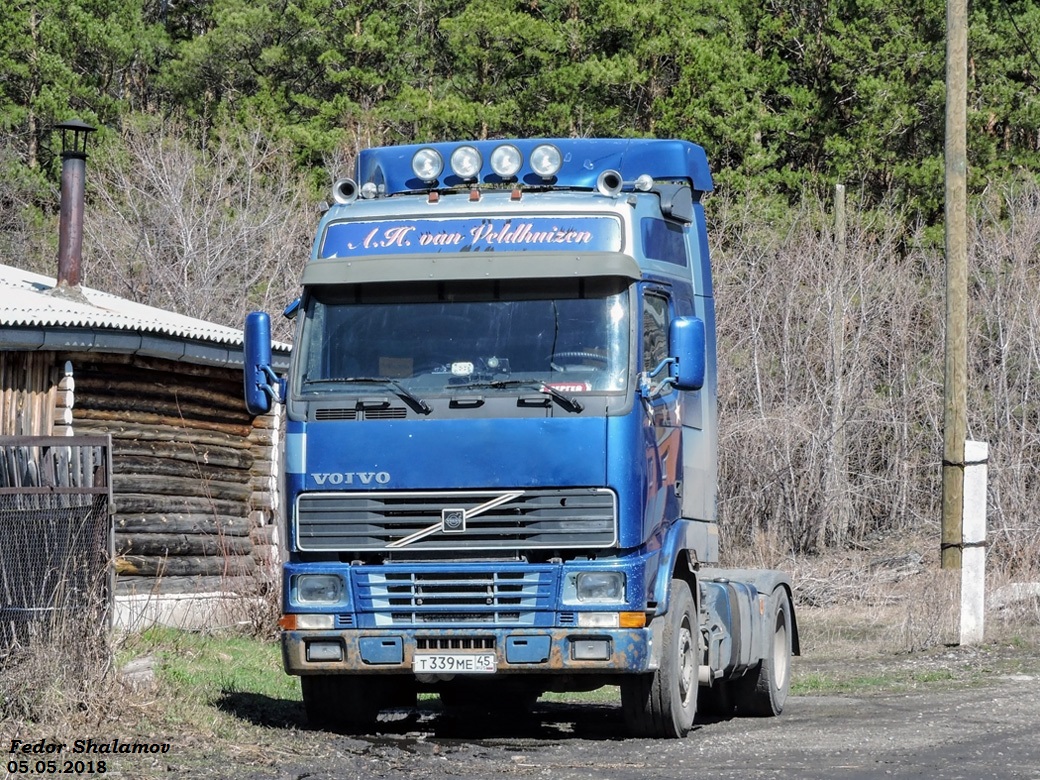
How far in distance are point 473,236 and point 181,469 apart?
889 cm

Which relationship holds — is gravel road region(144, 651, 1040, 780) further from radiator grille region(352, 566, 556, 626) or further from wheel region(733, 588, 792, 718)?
radiator grille region(352, 566, 556, 626)

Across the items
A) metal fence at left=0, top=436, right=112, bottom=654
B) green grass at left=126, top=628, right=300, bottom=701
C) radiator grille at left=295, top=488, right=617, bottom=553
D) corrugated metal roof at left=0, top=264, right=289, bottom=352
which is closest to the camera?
radiator grille at left=295, top=488, right=617, bottom=553

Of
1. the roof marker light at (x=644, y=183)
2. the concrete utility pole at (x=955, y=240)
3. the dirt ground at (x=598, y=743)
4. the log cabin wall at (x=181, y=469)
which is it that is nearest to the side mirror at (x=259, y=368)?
the dirt ground at (x=598, y=743)

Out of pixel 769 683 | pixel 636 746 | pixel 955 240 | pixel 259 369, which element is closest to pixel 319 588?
pixel 259 369

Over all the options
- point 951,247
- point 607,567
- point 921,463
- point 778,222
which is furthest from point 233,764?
point 778,222

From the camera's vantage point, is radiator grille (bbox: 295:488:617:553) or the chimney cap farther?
the chimney cap

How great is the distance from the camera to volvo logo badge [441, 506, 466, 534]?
1002 cm

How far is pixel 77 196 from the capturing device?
824 inches

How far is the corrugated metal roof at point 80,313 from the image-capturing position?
15547 millimetres

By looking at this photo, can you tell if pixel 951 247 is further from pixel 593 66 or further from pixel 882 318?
pixel 593 66

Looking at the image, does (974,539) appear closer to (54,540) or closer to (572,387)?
(572,387)

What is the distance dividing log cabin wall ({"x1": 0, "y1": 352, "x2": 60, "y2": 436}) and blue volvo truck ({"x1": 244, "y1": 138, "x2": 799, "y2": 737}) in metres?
6.57

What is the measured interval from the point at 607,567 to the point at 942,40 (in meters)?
34.5

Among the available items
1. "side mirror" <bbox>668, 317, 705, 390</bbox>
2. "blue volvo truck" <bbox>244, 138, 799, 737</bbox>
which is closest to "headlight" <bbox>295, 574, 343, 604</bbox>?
"blue volvo truck" <bbox>244, 138, 799, 737</bbox>
